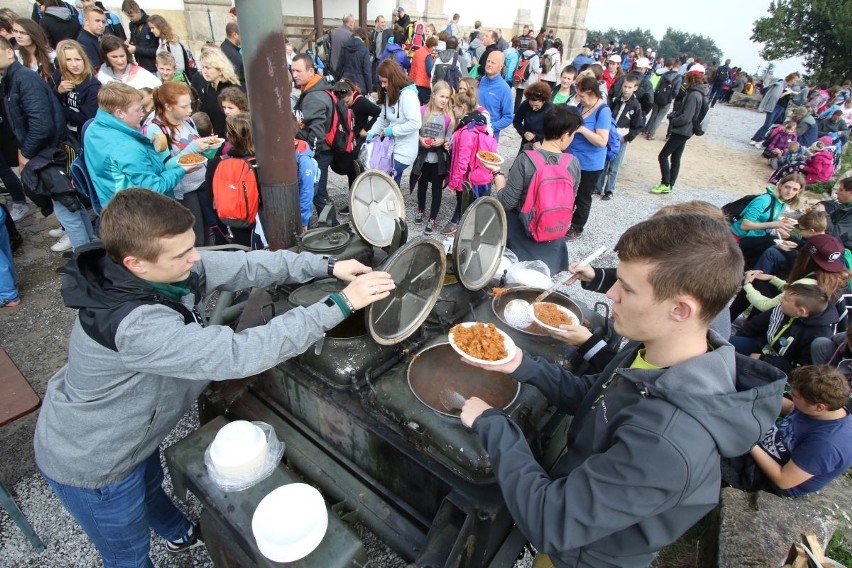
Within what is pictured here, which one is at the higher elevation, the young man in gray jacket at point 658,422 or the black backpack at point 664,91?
the black backpack at point 664,91

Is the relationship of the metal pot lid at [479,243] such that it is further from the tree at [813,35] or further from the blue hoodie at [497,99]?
the tree at [813,35]

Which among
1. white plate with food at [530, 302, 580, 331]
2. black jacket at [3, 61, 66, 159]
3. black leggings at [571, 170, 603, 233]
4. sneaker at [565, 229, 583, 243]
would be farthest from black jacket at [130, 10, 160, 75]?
white plate with food at [530, 302, 580, 331]

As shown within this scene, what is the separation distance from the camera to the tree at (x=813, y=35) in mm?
23688

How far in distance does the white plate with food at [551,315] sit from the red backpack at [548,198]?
1.25m

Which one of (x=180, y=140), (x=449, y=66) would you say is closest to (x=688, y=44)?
(x=449, y=66)

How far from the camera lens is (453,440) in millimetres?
1880

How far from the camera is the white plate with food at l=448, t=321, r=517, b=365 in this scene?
1984mm

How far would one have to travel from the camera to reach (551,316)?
261 cm

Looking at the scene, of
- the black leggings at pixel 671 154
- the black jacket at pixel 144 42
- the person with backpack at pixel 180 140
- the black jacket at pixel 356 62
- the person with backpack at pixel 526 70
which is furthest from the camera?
the person with backpack at pixel 526 70

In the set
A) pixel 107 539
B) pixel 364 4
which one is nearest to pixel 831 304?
pixel 107 539

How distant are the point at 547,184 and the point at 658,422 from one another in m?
2.77

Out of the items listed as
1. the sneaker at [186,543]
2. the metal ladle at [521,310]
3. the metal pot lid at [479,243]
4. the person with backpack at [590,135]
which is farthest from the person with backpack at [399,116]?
the sneaker at [186,543]

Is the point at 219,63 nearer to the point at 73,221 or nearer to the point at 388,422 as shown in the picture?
the point at 73,221

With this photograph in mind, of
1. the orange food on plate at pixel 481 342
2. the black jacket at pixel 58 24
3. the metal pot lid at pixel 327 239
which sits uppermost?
the black jacket at pixel 58 24
